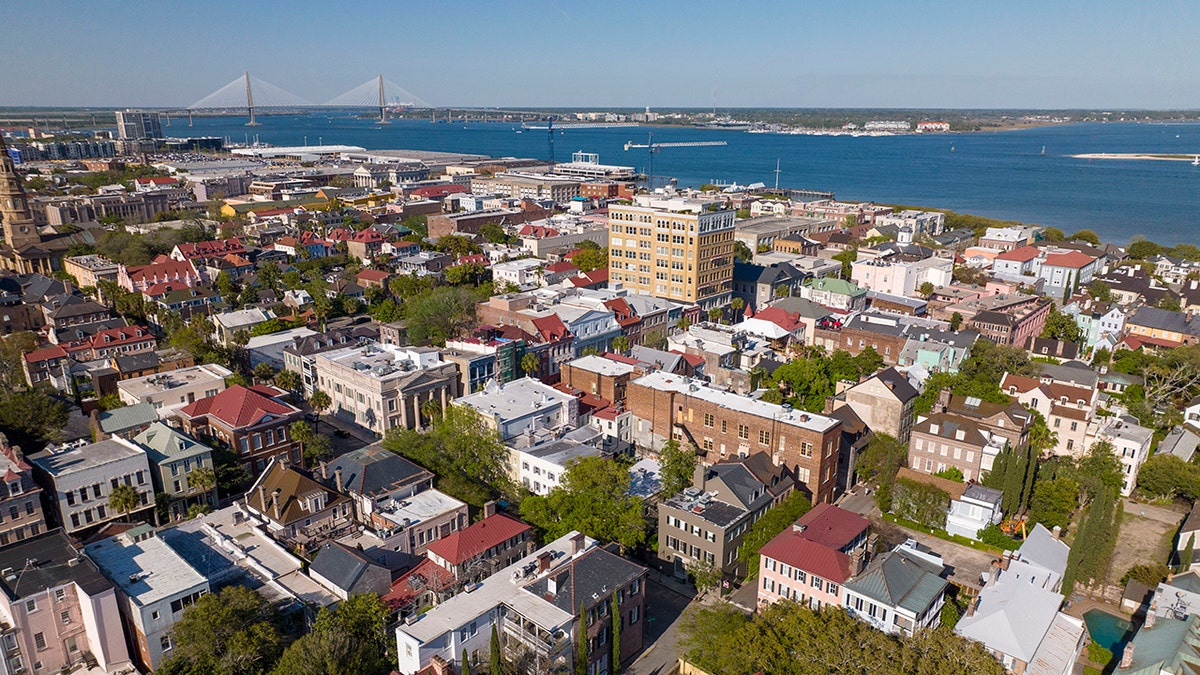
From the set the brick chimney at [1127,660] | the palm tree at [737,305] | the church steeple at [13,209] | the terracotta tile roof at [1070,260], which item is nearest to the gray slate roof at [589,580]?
the brick chimney at [1127,660]

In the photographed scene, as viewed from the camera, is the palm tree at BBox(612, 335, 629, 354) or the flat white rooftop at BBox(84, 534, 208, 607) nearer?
the flat white rooftop at BBox(84, 534, 208, 607)

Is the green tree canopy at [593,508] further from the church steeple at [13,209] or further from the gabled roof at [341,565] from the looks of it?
the church steeple at [13,209]

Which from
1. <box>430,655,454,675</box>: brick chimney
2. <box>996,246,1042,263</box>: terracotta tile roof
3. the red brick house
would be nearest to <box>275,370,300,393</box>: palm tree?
the red brick house

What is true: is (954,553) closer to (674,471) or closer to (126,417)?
(674,471)

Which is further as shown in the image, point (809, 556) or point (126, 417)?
point (126, 417)

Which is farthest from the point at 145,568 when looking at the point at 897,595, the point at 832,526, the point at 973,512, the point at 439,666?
the point at 973,512

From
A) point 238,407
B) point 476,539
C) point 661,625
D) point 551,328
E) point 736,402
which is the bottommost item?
point 661,625

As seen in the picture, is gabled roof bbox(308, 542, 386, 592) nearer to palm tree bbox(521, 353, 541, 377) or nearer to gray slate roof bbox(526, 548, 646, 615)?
gray slate roof bbox(526, 548, 646, 615)
